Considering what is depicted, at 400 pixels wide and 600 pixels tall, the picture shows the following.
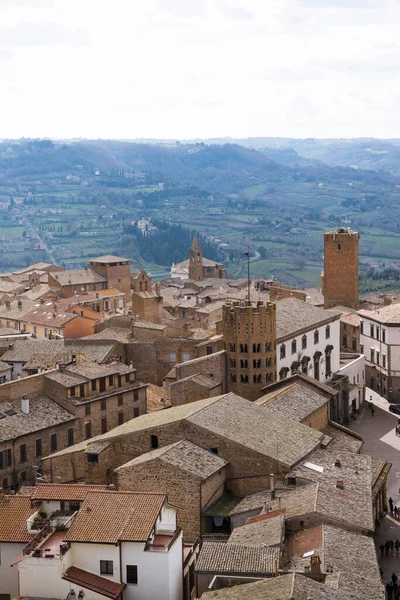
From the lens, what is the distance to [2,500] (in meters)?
42.0

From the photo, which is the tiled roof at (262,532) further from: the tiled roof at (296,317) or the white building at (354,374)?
the white building at (354,374)

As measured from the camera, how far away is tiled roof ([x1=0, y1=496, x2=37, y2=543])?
130ft

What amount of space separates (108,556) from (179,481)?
9.12 metres

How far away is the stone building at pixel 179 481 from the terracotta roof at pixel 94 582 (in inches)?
353

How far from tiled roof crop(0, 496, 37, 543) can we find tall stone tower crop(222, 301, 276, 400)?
26.9 meters

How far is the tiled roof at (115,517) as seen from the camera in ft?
122

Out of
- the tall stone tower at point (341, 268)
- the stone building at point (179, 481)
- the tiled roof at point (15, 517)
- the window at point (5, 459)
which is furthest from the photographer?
the tall stone tower at point (341, 268)

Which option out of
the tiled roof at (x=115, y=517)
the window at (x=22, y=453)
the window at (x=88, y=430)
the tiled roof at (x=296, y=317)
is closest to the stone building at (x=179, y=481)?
the tiled roof at (x=115, y=517)

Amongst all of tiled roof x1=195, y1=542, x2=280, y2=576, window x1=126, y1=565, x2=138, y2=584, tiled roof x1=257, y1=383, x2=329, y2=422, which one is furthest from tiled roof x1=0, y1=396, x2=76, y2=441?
tiled roof x1=195, y1=542, x2=280, y2=576

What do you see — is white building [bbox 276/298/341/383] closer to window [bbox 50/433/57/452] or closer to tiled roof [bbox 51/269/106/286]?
window [bbox 50/433/57/452]

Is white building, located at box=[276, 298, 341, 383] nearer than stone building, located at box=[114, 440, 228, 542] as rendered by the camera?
No

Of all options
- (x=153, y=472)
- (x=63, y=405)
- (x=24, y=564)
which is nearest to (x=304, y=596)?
(x=24, y=564)

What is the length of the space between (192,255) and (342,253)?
2147 inches

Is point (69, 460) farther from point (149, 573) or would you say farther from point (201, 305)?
point (201, 305)
